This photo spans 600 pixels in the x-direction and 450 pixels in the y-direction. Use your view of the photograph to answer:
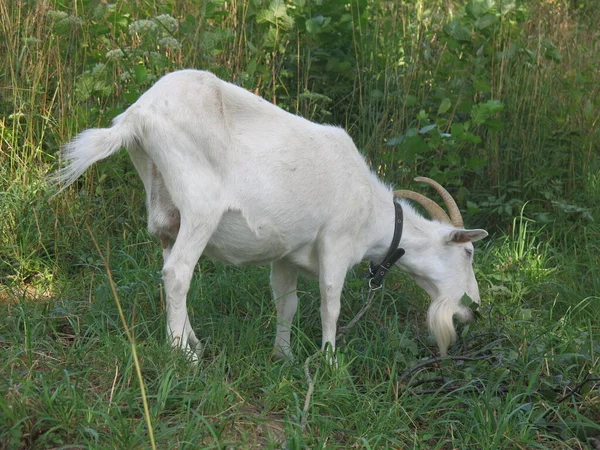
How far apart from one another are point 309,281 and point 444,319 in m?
0.95

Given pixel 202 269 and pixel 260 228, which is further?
pixel 202 269

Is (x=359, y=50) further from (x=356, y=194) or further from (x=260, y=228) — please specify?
(x=260, y=228)

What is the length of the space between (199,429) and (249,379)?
1.97 ft

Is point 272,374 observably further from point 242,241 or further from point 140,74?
point 140,74

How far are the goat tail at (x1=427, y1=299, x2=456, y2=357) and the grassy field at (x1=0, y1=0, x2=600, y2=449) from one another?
9cm

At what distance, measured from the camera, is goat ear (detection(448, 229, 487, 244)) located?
14.8 feet

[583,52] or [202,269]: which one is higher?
[583,52]

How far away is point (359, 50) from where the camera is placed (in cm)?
614

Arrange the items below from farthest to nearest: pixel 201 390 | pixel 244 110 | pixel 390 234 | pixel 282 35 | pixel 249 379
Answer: pixel 282 35
pixel 390 234
pixel 244 110
pixel 249 379
pixel 201 390

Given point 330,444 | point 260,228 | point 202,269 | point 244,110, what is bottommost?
point 202,269

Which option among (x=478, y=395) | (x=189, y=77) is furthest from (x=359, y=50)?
(x=478, y=395)

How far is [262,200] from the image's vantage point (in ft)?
13.0

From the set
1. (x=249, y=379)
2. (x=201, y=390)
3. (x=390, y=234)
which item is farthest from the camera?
(x=390, y=234)

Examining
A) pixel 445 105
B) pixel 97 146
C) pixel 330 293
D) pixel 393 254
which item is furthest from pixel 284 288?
pixel 445 105
